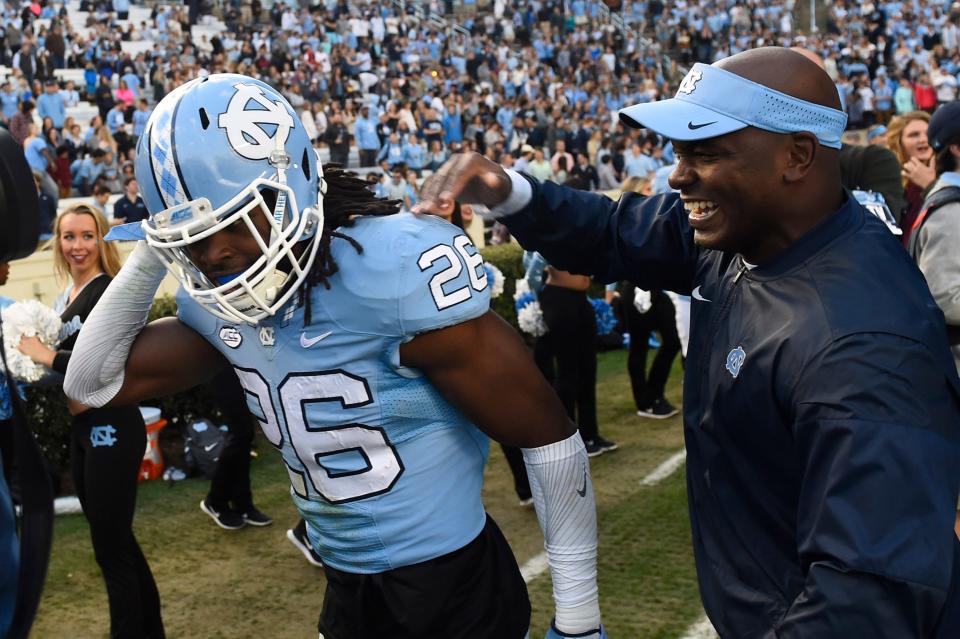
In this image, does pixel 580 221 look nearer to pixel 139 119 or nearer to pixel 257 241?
pixel 257 241

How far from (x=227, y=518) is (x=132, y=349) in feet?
10.7

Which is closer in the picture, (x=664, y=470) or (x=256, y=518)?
(x=256, y=518)

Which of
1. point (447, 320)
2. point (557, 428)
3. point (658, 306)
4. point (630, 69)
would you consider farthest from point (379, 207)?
point (630, 69)

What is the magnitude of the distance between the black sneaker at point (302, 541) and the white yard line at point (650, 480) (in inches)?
41.7

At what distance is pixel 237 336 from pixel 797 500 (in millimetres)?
1304

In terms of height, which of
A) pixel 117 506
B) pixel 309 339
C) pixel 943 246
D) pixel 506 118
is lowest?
pixel 506 118

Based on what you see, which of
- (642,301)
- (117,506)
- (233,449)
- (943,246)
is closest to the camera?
(943,246)

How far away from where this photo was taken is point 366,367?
225 centimetres

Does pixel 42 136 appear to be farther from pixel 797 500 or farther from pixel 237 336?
pixel 797 500

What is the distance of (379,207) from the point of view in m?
2.46

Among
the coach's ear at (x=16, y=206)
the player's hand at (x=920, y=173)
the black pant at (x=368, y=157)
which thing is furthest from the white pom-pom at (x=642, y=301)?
the black pant at (x=368, y=157)

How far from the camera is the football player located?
86.0 inches

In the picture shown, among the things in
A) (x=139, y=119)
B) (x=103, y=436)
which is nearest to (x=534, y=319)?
(x=103, y=436)

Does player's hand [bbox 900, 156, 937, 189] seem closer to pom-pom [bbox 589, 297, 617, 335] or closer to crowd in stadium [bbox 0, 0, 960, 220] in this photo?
pom-pom [bbox 589, 297, 617, 335]
